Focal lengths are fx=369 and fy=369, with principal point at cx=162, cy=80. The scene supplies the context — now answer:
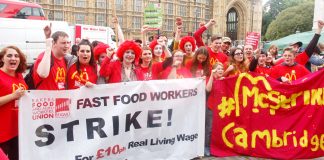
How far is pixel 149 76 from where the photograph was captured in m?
5.24

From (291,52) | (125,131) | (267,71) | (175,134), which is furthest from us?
(267,71)

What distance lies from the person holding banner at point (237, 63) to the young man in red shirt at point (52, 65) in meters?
2.61

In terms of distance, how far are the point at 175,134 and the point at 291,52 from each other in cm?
221

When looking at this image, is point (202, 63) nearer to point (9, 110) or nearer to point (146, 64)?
point (146, 64)

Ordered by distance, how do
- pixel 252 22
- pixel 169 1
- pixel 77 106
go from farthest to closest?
pixel 252 22 < pixel 169 1 < pixel 77 106

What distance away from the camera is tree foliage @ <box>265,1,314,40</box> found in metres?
65.0

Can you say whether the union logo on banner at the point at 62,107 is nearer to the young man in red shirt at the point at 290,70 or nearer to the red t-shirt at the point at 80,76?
the red t-shirt at the point at 80,76

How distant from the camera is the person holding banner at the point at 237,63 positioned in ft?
18.9

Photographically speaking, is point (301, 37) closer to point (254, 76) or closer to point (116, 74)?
point (254, 76)

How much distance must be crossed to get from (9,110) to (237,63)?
3522 millimetres

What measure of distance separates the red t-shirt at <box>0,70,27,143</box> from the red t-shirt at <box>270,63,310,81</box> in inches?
145

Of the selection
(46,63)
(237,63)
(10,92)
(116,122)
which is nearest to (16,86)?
(10,92)

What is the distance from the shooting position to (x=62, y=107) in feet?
13.6

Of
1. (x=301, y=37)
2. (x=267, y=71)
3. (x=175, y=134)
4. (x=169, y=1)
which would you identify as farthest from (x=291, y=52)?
(x=169, y=1)
